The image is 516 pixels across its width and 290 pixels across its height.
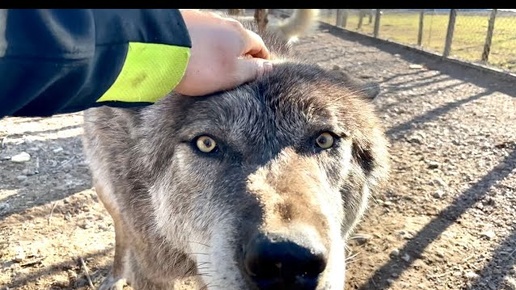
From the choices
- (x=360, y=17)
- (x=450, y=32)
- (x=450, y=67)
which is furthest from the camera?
(x=360, y=17)

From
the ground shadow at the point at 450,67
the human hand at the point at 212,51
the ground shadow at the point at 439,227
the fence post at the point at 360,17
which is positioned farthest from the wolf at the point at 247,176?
the fence post at the point at 360,17

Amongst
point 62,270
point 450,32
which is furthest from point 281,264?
point 450,32

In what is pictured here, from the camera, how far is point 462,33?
963cm

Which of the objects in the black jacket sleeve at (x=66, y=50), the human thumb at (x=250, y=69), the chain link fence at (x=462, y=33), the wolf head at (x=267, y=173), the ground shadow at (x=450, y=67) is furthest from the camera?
the chain link fence at (x=462, y=33)

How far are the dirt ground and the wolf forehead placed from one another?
1.03 metres

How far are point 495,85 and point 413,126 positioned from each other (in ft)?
8.27

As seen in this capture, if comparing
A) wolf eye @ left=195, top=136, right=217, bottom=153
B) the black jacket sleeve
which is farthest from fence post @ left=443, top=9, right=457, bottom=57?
the black jacket sleeve

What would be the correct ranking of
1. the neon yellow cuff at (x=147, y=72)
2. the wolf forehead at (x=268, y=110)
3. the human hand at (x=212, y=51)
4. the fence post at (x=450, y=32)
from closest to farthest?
the neon yellow cuff at (x=147, y=72) < the human hand at (x=212, y=51) < the wolf forehead at (x=268, y=110) < the fence post at (x=450, y=32)

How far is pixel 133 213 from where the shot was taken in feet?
8.77

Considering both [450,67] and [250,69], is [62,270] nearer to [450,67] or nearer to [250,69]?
[250,69]

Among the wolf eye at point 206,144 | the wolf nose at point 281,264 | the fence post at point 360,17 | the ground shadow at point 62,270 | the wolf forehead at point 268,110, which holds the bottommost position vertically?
the fence post at point 360,17

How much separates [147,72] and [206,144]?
0.91 meters

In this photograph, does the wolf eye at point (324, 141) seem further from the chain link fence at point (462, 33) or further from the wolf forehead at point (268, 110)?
the chain link fence at point (462, 33)

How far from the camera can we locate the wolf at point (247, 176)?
1.63 meters
